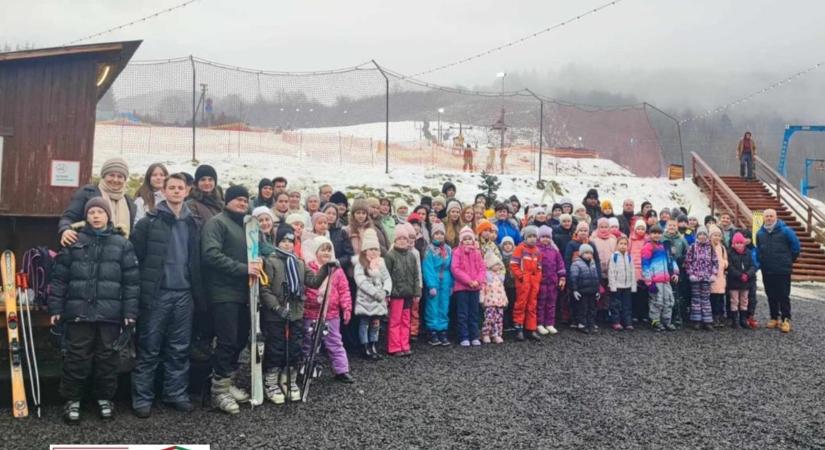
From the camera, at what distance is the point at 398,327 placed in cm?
632

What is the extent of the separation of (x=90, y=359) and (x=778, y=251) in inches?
353

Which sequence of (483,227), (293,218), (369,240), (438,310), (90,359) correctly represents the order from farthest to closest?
(483,227), (438,310), (369,240), (293,218), (90,359)

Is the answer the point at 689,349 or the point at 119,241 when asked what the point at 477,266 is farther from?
the point at 119,241

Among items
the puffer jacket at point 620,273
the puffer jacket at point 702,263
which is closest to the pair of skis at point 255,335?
the puffer jacket at point 620,273

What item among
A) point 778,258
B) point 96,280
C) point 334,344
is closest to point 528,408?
point 334,344

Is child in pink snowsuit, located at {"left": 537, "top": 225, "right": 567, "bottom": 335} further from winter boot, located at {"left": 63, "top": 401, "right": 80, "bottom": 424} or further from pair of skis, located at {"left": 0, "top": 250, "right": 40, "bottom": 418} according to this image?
pair of skis, located at {"left": 0, "top": 250, "right": 40, "bottom": 418}

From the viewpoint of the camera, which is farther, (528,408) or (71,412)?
(528,408)

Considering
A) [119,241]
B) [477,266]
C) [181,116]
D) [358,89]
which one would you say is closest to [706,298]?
[477,266]

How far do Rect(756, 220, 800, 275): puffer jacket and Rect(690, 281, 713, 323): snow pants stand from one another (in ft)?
3.09

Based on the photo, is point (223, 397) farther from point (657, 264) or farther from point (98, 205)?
point (657, 264)

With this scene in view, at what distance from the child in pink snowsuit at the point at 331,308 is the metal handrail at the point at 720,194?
1490 centimetres

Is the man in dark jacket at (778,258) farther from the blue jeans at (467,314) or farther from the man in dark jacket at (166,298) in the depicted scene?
the man in dark jacket at (166,298)

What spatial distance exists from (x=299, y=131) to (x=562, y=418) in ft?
49.3

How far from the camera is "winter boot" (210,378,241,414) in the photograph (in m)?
4.29
